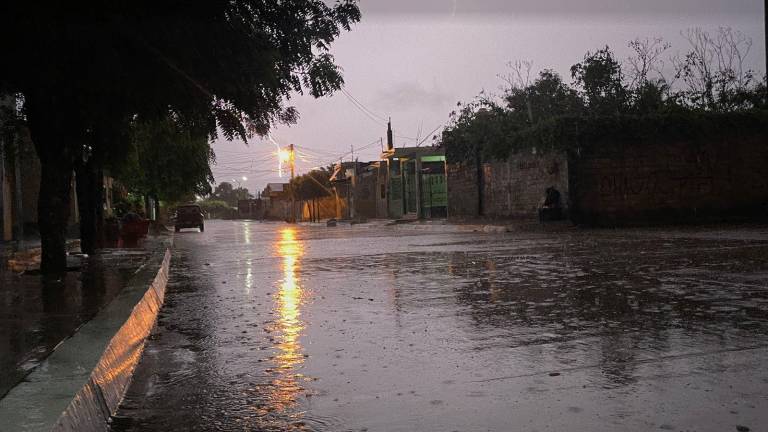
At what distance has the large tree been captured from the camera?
699 cm

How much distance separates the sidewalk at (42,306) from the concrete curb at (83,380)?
166 millimetres

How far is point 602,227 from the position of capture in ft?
80.4

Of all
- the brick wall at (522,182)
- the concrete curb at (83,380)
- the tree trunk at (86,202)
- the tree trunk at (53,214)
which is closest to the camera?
the concrete curb at (83,380)

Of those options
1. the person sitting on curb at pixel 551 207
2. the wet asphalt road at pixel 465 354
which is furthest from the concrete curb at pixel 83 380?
the person sitting on curb at pixel 551 207

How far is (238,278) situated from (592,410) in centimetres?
772

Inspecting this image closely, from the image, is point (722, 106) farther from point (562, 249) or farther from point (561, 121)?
point (562, 249)

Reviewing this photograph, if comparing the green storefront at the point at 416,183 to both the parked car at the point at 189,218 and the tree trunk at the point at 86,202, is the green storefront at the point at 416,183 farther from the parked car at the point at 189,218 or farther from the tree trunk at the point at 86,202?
the tree trunk at the point at 86,202

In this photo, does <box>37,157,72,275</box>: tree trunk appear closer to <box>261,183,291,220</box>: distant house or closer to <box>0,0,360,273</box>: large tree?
<box>0,0,360,273</box>: large tree

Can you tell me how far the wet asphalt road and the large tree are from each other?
2446mm

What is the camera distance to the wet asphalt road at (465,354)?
11.4 ft

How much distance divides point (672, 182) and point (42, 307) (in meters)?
23.6

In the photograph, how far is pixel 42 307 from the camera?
6.36m

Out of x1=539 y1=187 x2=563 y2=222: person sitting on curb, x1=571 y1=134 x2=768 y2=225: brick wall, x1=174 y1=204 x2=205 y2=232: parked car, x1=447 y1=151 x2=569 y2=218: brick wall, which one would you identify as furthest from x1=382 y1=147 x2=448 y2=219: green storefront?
x1=571 y1=134 x2=768 y2=225: brick wall

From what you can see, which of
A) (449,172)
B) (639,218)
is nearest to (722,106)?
(639,218)
